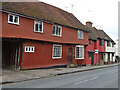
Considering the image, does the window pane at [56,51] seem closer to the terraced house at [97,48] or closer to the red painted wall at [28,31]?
the red painted wall at [28,31]

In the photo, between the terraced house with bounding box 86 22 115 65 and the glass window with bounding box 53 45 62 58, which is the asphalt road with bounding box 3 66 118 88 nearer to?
the glass window with bounding box 53 45 62 58

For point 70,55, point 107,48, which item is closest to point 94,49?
point 107,48

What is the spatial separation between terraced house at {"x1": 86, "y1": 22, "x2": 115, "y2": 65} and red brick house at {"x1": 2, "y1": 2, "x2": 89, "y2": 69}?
26.9ft

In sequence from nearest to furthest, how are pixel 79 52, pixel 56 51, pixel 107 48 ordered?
pixel 56 51 → pixel 79 52 → pixel 107 48

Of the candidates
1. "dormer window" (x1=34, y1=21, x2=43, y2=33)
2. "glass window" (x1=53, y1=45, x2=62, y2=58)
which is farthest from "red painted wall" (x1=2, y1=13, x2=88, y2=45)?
"glass window" (x1=53, y1=45, x2=62, y2=58)

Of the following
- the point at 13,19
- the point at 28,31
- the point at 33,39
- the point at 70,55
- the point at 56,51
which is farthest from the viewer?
the point at 70,55

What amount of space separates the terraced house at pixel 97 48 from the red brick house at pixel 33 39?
26.9 ft

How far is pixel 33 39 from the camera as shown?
52.5 feet

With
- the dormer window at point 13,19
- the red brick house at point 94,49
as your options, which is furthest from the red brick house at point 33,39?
the red brick house at point 94,49

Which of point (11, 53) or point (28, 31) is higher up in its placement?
point (28, 31)

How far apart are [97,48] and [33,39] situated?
20812 millimetres

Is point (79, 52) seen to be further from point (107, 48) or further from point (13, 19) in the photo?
point (107, 48)

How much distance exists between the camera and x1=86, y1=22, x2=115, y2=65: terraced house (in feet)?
99.1

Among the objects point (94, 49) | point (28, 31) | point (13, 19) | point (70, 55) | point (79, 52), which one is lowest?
point (70, 55)
